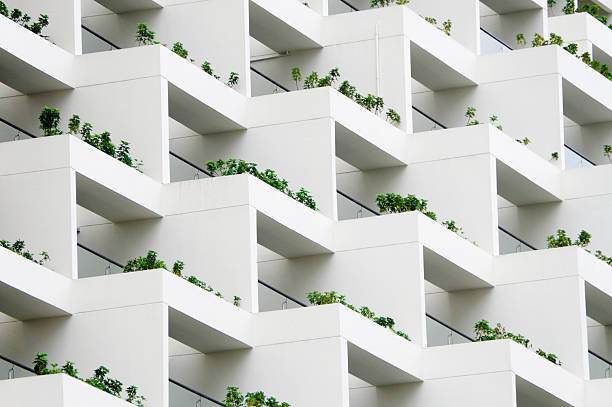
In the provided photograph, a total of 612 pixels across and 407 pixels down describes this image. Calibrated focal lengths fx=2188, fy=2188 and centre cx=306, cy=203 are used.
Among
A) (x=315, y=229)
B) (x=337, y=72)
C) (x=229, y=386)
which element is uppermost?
(x=337, y=72)

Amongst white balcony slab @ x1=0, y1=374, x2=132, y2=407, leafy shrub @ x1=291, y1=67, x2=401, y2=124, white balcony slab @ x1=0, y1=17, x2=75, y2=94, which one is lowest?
white balcony slab @ x1=0, y1=374, x2=132, y2=407

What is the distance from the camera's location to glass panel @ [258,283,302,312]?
52688 millimetres

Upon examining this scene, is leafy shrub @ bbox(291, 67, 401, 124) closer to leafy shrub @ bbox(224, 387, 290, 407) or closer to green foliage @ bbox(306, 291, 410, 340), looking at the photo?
green foliage @ bbox(306, 291, 410, 340)

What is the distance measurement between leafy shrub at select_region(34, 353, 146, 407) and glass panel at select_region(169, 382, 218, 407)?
42.3 inches

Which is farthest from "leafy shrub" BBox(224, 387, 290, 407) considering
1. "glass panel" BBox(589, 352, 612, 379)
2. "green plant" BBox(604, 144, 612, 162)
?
"green plant" BBox(604, 144, 612, 162)

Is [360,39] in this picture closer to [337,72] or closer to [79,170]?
[337,72]

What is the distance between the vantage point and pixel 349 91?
57406 mm

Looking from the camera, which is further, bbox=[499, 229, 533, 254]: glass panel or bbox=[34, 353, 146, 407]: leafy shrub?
bbox=[499, 229, 533, 254]: glass panel

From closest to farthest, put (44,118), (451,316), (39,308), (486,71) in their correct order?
(39,308), (44,118), (451,316), (486,71)

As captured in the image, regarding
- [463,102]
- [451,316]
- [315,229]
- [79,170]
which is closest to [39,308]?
[79,170]

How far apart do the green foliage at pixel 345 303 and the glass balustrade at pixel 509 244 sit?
6.51m

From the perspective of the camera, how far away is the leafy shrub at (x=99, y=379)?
4544cm

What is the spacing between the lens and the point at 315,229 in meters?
54.2

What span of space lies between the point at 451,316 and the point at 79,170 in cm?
1306
